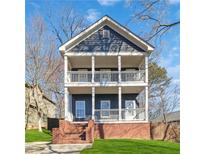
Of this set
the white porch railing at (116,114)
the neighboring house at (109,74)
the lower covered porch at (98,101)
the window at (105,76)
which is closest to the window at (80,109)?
the lower covered porch at (98,101)

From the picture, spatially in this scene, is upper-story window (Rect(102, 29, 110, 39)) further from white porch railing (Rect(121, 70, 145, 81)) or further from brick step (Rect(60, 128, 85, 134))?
brick step (Rect(60, 128, 85, 134))

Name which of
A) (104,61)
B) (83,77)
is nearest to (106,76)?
(104,61)

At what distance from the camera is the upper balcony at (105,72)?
1593cm

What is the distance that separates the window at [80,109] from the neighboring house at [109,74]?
0.65 feet

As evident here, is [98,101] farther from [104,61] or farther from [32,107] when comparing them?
[32,107]

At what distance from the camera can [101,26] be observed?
16.5 meters

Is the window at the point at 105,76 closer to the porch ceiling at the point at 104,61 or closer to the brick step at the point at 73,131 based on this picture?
the porch ceiling at the point at 104,61

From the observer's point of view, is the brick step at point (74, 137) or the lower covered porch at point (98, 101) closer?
the brick step at point (74, 137)

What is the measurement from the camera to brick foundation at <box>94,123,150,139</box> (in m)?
15.0

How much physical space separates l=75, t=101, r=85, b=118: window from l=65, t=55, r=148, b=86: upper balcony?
149 cm

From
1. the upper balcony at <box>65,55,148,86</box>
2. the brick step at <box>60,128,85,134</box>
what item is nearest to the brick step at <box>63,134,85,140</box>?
the brick step at <box>60,128,85,134</box>

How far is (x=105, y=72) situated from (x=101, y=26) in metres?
2.10
